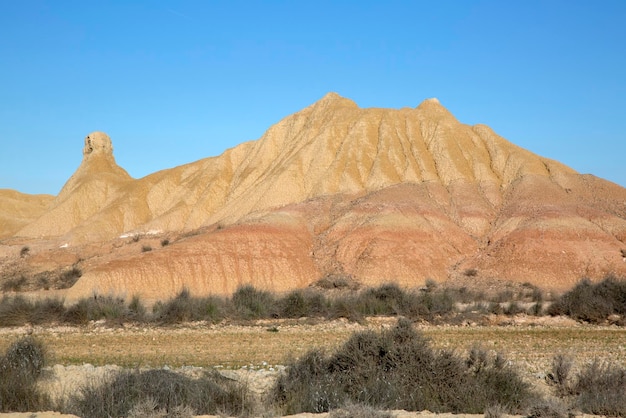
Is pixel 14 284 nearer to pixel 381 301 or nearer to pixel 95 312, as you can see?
pixel 95 312

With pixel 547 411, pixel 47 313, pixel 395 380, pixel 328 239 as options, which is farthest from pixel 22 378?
pixel 328 239

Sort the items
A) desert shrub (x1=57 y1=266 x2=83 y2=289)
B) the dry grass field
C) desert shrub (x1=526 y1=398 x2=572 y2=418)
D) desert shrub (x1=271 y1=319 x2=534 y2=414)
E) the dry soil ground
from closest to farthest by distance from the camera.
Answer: desert shrub (x1=526 y1=398 x2=572 y2=418), desert shrub (x1=271 y1=319 x2=534 y2=414), the dry soil ground, the dry grass field, desert shrub (x1=57 y1=266 x2=83 y2=289)

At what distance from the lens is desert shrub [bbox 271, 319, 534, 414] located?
1254cm

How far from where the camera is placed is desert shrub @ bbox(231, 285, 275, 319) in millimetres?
33438

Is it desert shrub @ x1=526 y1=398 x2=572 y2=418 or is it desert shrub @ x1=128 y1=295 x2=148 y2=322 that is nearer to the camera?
desert shrub @ x1=526 y1=398 x2=572 y2=418

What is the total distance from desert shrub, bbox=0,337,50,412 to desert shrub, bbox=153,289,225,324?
49.4 ft

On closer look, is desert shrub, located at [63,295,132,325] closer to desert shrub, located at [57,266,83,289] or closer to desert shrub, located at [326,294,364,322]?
desert shrub, located at [326,294,364,322]

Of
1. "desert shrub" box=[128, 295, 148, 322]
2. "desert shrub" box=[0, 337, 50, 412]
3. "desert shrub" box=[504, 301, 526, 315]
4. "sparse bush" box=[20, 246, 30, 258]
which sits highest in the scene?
"sparse bush" box=[20, 246, 30, 258]

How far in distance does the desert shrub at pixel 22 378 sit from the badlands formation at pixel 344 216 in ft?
80.9

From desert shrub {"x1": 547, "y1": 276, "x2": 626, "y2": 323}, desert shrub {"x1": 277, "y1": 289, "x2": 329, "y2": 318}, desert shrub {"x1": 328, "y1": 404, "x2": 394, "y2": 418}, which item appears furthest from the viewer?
desert shrub {"x1": 277, "y1": 289, "x2": 329, "y2": 318}

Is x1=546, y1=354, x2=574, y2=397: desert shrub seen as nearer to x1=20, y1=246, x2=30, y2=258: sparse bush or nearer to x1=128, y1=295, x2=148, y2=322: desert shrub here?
x1=128, y1=295, x2=148, y2=322: desert shrub

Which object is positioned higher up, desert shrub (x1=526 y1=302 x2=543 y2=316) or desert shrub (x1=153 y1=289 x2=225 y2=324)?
desert shrub (x1=153 y1=289 x2=225 y2=324)

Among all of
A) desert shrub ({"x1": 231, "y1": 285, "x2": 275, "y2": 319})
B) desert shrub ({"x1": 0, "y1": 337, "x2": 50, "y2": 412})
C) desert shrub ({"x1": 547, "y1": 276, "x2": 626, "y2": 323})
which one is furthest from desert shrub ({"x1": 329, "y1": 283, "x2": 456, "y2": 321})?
desert shrub ({"x1": 0, "y1": 337, "x2": 50, "y2": 412})

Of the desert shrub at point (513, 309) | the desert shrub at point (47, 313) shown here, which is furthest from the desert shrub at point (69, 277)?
the desert shrub at point (513, 309)
